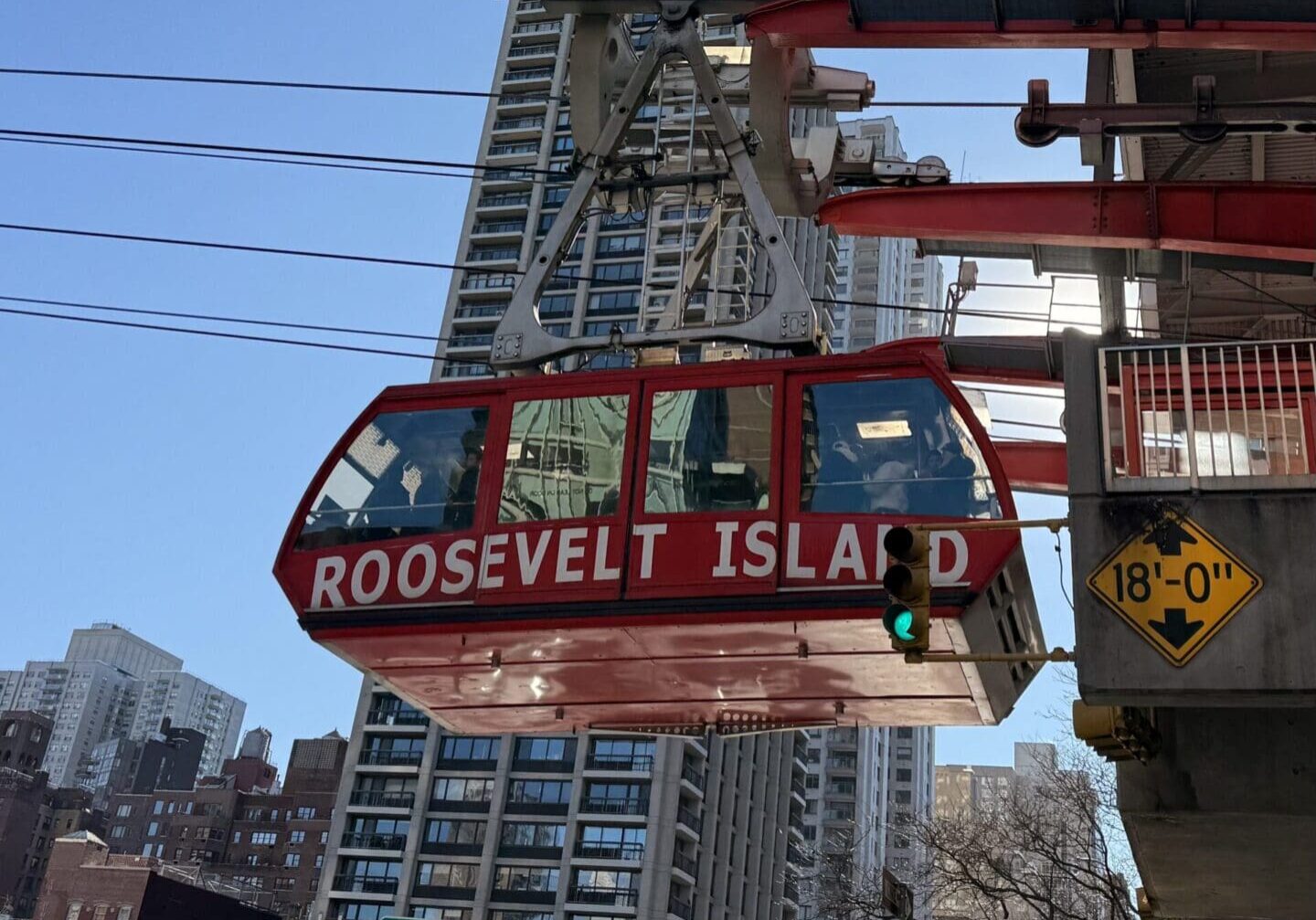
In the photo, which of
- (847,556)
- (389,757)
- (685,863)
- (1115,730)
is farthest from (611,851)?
(1115,730)

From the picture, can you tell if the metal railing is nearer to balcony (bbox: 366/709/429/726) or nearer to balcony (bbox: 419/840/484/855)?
balcony (bbox: 419/840/484/855)

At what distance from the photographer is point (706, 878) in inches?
2689

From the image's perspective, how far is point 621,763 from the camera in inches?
2618

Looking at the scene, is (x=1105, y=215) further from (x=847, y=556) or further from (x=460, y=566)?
(x=460, y=566)

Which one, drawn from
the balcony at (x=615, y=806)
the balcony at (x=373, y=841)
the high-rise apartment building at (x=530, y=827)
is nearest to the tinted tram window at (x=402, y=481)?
the high-rise apartment building at (x=530, y=827)

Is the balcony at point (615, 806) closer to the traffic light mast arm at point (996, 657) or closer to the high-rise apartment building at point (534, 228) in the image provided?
the high-rise apartment building at point (534, 228)

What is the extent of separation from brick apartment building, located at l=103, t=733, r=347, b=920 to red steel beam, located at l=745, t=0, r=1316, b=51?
96480 mm

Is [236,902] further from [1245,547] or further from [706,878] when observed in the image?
[1245,547]

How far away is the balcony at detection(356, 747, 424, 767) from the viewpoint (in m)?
70.3

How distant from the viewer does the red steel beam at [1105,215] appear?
14.7 meters

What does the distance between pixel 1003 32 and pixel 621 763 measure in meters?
55.6

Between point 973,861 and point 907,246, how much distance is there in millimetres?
149741

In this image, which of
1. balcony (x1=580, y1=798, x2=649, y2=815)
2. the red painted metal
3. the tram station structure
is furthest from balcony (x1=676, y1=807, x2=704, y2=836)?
the tram station structure

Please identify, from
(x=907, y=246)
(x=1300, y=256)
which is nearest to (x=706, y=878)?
(x=1300, y=256)
